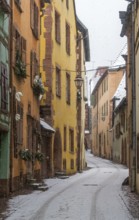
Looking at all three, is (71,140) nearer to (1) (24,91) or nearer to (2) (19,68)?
(1) (24,91)

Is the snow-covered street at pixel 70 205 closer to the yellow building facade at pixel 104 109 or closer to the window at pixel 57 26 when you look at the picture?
the window at pixel 57 26

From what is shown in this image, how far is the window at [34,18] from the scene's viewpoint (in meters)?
23.5

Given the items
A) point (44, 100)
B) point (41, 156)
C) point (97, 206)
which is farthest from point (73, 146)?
point (97, 206)

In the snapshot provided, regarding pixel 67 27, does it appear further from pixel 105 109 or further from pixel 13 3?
pixel 105 109

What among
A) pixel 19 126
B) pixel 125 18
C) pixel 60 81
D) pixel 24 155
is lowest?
pixel 24 155

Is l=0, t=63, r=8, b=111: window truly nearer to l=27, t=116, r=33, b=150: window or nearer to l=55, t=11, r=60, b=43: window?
l=27, t=116, r=33, b=150: window

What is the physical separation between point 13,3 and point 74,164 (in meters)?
17.4

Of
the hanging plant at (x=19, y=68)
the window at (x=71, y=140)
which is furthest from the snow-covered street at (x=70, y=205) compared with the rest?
the window at (x=71, y=140)

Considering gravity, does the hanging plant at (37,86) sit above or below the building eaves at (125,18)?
below

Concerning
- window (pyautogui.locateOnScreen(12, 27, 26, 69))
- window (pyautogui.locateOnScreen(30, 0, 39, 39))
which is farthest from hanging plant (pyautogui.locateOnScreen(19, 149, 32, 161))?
window (pyautogui.locateOnScreen(30, 0, 39, 39))

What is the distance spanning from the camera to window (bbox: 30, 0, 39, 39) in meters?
23.5

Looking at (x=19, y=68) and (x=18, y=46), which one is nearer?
(x=19, y=68)

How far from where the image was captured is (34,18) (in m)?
24.7

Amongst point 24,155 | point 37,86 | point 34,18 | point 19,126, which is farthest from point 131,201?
point 34,18
